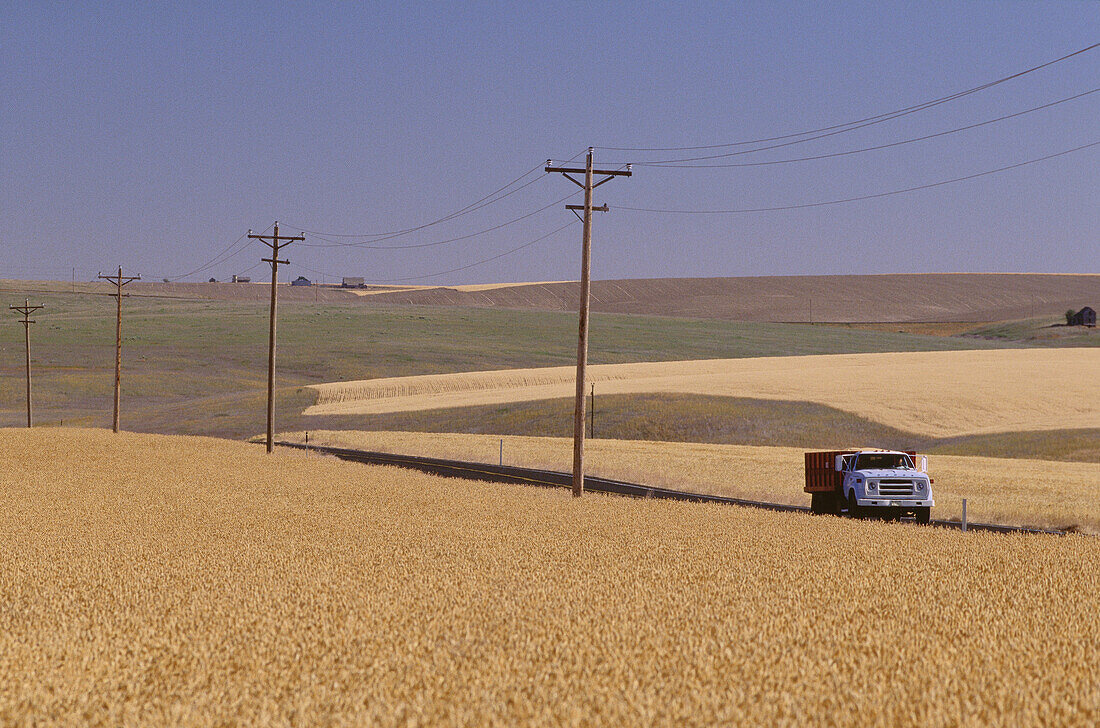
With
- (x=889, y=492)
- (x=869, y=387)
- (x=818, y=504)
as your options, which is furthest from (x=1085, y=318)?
(x=889, y=492)

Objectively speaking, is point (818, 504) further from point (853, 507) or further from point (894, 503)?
point (894, 503)

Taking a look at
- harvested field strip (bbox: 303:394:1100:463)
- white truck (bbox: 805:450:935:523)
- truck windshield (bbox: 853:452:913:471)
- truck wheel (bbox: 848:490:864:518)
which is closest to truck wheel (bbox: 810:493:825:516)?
white truck (bbox: 805:450:935:523)

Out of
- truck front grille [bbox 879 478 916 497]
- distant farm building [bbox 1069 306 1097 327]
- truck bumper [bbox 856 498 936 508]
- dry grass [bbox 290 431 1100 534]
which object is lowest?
dry grass [bbox 290 431 1100 534]

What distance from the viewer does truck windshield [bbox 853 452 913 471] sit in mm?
29344

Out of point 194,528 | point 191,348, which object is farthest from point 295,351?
point 194,528

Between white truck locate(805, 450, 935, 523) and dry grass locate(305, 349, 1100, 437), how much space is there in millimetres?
30066

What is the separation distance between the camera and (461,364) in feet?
359

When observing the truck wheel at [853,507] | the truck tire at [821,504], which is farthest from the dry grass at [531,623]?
the truck tire at [821,504]

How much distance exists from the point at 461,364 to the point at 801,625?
99.6 meters

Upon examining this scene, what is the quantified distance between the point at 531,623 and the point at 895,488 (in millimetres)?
20131

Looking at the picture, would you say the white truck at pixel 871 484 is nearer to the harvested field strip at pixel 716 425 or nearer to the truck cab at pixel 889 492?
the truck cab at pixel 889 492

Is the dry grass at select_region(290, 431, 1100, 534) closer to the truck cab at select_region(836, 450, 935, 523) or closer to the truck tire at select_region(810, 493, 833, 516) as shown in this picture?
the truck cab at select_region(836, 450, 935, 523)

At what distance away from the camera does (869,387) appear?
233 ft

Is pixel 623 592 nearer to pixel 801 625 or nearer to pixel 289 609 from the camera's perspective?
pixel 801 625
